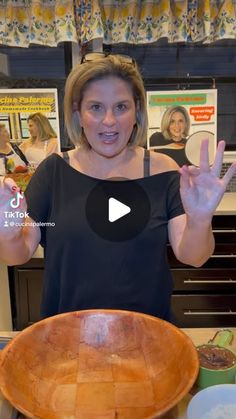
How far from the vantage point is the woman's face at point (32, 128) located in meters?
2.78

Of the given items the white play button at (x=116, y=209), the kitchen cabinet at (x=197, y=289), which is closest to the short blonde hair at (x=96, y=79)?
the white play button at (x=116, y=209)

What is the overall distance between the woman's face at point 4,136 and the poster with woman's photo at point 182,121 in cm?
91

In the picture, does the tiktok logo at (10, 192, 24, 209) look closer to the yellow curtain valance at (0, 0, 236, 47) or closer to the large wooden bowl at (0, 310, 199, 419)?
the large wooden bowl at (0, 310, 199, 419)

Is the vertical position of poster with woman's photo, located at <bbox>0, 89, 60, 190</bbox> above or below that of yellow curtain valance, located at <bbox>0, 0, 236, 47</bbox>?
below

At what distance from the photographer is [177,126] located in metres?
2.84

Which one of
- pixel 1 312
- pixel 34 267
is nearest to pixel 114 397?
pixel 34 267

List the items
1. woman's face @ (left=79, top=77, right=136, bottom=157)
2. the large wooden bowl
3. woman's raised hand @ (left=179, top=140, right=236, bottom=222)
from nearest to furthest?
the large wooden bowl → woman's raised hand @ (left=179, top=140, right=236, bottom=222) → woman's face @ (left=79, top=77, right=136, bottom=157)

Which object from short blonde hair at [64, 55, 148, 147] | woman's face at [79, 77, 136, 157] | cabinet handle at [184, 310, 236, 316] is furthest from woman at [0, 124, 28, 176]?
woman's face at [79, 77, 136, 157]

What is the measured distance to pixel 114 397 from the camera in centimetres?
78

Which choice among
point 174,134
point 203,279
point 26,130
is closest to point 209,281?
point 203,279

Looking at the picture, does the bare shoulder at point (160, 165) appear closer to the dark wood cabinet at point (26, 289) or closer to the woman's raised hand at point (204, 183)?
the woman's raised hand at point (204, 183)

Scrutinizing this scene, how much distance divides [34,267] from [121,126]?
58.3 inches

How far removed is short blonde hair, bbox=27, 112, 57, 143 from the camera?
277 cm

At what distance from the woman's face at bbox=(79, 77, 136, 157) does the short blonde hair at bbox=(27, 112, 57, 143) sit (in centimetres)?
168
